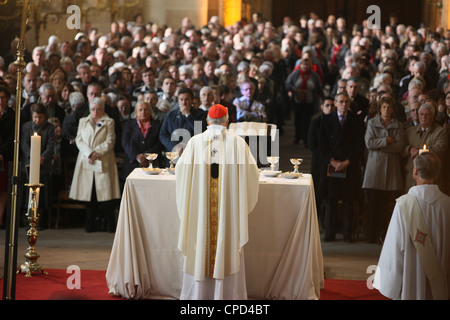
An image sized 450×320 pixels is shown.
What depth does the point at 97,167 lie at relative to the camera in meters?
10.3

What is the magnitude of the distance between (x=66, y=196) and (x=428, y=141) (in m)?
4.61

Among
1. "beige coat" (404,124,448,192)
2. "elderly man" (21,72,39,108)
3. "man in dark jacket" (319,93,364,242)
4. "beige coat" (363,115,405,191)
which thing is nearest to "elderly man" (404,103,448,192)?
"beige coat" (404,124,448,192)

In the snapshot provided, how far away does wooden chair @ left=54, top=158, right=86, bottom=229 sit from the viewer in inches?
419

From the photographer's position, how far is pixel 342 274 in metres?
8.43

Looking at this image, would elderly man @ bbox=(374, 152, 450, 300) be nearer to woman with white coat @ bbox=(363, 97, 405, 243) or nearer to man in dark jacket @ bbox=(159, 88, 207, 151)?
woman with white coat @ bbox=(363, 97, 405, 243)

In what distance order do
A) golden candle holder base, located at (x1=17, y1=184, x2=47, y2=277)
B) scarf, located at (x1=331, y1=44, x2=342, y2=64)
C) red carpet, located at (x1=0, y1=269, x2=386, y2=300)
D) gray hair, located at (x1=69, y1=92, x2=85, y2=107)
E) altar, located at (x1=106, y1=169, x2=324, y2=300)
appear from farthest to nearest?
1. scarf, located at (x1=331, y1=44, x2=342, y2=64)
2. gray hair, located at (x1=69, y1=92, x2=85, y2=107)
3. golden candle holder base, located at (x1=17, y1=184, x2=47, y2=277)
4. red carpet, located at (x1=0, y1=269, x2=386, y2=300)
5. altar, located at (x1=106, y1=169, x2=324, y2=300)

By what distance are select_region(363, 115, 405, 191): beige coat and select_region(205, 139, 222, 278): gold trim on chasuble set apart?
3.48m

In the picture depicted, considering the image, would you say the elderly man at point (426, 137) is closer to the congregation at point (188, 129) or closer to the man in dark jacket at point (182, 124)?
the congregation at point (188, 129)

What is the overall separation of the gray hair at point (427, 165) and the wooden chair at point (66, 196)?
595 centimetres

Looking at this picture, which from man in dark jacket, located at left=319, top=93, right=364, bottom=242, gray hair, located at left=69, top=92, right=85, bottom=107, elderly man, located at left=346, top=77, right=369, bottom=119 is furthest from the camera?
elderly man, located at left=346, top=77, right=369, bottom=119

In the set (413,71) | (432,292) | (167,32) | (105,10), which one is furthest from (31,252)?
(105,10)

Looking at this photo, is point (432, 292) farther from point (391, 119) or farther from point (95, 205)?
point (95, 205)

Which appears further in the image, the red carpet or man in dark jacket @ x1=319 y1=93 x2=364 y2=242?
man in dark jacket @ x1=319 y1=93 x2=364 y2=242
